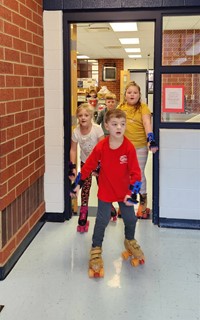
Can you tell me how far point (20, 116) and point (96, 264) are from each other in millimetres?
1336

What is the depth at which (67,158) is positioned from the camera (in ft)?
13.9

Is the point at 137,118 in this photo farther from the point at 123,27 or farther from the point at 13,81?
the point at 123,27

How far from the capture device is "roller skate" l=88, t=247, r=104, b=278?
3.08 metres

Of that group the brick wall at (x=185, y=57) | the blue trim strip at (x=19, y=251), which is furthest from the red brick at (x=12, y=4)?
the blue trim strip at (x=19, y=251)

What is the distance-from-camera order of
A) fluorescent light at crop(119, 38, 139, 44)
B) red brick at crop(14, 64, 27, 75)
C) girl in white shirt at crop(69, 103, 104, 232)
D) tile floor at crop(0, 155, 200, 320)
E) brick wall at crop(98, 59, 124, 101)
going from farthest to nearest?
brick wall at crop(98, 59, 124, 101) → fluorescent light at crop(119, 38, 139, 44) → girl in white shirt at crop(69, 103, 104, 232) → red brick at crop(14, 64, 27, 75) → tile floor at crop(0, 155, 200, 320)

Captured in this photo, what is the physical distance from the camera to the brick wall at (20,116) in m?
2.99

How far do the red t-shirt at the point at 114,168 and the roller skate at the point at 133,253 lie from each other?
16.8 inches

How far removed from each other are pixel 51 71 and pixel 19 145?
110cm

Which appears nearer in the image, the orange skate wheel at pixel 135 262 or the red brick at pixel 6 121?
the red brick at pixel 6 121

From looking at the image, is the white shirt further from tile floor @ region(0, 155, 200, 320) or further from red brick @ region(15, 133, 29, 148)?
tile floor @ region(0, 155, 200, 320)

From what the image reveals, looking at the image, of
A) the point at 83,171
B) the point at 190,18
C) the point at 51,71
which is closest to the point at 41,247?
the point at 83,171

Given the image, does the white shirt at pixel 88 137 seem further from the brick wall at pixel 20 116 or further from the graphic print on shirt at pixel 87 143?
the brick wall at pixel 20 116

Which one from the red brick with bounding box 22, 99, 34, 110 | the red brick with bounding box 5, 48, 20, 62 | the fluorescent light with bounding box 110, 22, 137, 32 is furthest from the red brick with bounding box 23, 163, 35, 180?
the fluorescent light with bounding box 110, 22, 137, 32

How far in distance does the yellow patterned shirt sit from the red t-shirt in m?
0.98
